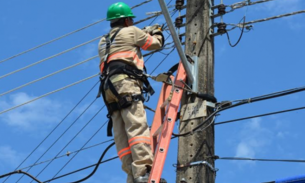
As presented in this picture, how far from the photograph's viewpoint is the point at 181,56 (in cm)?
831

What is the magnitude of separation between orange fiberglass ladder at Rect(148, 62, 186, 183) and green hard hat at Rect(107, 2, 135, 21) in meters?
0.88

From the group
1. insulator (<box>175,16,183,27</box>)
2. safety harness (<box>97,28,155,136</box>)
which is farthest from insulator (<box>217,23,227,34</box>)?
safety harness (<box>97,28,155,136</box>)

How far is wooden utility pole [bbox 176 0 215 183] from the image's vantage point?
325 inches

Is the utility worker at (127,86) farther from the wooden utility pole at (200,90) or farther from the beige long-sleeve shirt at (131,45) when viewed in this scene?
the wooden utility pole at (200,90)

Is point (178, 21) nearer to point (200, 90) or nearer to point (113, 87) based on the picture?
point (200, 90)

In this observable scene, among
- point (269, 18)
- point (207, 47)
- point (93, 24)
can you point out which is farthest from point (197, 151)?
point (93, 24)

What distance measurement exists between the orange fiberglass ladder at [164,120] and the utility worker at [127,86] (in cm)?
12

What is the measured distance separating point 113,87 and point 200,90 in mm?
1208

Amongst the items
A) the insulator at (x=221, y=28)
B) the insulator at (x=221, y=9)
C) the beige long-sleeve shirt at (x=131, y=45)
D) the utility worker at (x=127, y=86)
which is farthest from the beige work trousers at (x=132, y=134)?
the insulator at (x=221, y=9)

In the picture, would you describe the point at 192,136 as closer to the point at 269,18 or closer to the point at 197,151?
the point at 197,151

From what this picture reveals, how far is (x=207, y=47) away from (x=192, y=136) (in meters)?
1.22

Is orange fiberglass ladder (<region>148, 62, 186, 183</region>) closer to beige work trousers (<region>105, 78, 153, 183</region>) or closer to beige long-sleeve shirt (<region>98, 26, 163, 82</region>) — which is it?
beige work trousers (<region>105, 78, 153, 183</region>)

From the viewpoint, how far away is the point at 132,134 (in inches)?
309

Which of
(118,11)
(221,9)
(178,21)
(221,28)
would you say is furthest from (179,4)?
(118,11)
